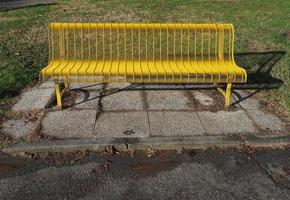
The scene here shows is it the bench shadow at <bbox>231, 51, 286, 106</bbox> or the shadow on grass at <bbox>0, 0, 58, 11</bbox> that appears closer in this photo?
the bench shadow at <bbox>231, 51, 286, 106</bbox>

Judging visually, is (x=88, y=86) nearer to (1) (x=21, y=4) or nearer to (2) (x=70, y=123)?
(2) (x=70, y=123)

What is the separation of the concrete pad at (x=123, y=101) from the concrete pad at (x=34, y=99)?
0.77 meters

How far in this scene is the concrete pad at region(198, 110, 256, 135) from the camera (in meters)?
5.02

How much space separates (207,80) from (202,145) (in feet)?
2.98

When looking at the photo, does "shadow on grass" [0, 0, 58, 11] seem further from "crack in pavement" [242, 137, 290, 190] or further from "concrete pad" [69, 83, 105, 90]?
"crack in pavement" [242, 137, 290, 190]

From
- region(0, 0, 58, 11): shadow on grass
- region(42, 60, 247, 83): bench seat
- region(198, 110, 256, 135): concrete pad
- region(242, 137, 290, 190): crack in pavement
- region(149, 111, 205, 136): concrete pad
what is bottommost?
A: region(242, 137, 290, 190): crack in pavement

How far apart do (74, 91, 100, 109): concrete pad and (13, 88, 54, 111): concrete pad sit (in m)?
0.40

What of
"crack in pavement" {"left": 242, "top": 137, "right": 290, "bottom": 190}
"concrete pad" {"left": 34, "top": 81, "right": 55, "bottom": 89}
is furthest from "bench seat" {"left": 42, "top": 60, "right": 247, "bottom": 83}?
"crack in pavement" {"left": 242, "top": 137, "right": 290, "bottom": 190}

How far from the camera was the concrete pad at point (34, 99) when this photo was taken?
552 centimetres

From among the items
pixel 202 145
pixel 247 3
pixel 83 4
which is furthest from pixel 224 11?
pixel 202 145

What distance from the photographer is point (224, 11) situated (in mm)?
12047

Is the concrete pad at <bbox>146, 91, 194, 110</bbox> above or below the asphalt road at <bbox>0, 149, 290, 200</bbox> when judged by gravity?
above

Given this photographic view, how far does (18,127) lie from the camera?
4.99 m

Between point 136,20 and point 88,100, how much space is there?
5281mm
